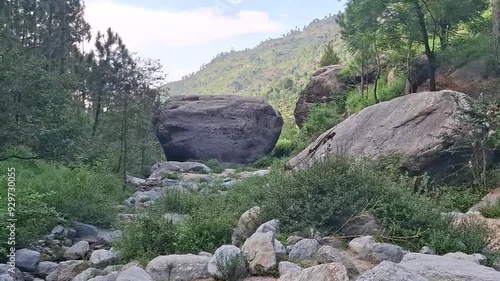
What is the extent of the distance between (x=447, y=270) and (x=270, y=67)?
88.3 meters

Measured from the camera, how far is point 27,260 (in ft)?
22.6

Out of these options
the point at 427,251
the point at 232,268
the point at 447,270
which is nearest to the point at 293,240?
the point at 232,268

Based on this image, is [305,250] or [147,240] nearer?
[305,250]

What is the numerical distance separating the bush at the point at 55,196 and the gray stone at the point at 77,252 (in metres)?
0.73

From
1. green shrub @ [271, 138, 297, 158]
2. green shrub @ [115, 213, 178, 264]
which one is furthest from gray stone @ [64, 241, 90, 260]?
green shrub @ [271, 138, 297, 158]

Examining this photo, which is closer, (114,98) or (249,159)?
(114,98)

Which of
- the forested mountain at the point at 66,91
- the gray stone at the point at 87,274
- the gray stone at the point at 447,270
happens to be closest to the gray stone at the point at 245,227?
the gray stone at the point at 87,274

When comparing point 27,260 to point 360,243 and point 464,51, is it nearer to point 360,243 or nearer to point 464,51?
point 360,243

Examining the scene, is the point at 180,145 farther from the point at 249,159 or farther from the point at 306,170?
the point at 306,170

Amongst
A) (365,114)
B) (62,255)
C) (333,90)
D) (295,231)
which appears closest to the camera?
(295,231)

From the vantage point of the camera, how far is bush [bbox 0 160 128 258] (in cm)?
819

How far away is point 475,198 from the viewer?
930 cm

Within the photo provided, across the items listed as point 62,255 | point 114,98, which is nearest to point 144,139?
point 114,98

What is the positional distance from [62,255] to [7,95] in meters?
3.94
